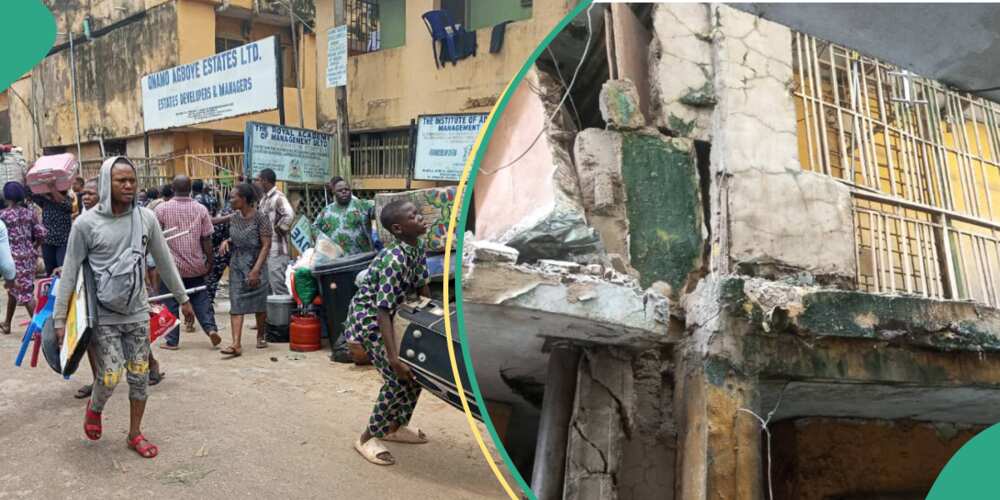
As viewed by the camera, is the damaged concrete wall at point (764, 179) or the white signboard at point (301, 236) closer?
the damaged concrete wall at point (764, 179)

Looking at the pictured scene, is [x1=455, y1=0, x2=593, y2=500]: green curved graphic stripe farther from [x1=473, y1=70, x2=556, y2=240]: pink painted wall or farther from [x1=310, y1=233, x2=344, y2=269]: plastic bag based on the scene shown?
[x1=310, y1=233, x2=344, y2=269]: plastic bag

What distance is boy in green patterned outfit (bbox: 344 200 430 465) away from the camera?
3457mm

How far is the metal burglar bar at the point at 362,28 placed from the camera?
1219 cm

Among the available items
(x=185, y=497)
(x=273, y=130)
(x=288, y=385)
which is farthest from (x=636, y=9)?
(x=273, y=130)

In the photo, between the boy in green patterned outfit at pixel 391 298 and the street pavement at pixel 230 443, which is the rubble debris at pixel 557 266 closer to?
the boy in green patterned outfit at pixel 391 298

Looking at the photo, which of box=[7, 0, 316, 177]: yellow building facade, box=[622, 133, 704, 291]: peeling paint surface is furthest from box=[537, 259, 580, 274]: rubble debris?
box=[7, 0, 316, 177]: yellow building facade

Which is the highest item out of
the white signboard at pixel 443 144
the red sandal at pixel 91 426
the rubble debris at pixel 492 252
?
the white signboard at pixel 443 144

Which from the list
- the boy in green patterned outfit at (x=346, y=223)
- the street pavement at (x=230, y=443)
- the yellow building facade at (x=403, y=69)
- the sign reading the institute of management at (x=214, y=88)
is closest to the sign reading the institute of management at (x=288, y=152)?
the sign reading the institute of management at (x=214, y=88)

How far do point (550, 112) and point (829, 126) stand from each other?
0.87 metres

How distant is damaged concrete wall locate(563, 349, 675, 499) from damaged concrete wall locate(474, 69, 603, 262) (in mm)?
511

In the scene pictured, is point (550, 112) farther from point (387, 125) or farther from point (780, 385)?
point (387, 125)

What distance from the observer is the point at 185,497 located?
3.39 m

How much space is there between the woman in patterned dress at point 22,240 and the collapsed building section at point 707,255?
239 inches

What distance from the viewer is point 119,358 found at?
3.71 meters
